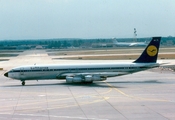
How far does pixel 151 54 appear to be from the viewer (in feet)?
206

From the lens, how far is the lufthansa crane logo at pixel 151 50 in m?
62.8

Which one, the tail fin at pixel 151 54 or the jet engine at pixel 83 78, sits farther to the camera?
the tail fin at pixel 151 54

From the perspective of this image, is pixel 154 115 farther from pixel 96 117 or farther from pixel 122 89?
pixel 122 89

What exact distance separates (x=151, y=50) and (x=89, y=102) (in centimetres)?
2559

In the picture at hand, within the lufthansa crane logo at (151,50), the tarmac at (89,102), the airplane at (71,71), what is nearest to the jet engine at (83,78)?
the airplane at (71,71)

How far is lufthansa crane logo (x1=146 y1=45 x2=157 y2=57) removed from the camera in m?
62.8

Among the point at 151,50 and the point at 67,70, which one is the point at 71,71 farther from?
the point at 151,50

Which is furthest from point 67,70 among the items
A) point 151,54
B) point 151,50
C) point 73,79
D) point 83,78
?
point 151,50

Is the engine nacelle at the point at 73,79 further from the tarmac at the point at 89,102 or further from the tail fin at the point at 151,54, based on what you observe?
the tail fin at the point at 151,54

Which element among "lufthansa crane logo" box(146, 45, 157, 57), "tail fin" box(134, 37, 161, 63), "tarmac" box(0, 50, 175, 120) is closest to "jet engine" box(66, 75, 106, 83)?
"tarmac" box(0, 50, 175, 120)

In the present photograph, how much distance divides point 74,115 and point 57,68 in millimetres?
26970

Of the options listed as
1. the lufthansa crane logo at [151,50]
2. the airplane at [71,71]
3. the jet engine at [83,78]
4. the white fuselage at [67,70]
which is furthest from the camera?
the lufthansa crane logo at [151,50]

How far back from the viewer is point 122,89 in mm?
52500

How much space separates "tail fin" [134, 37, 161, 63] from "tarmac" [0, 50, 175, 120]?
5.44m
